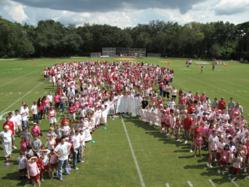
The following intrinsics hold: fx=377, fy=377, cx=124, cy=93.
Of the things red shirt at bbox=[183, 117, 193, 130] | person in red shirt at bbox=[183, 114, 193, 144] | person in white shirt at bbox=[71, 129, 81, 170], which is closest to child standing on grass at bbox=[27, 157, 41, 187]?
person in white shirt at bbox=[71, 129, 81, 170]

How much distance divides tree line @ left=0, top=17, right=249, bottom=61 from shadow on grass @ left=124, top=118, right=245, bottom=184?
280 feet

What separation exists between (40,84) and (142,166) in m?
30.3

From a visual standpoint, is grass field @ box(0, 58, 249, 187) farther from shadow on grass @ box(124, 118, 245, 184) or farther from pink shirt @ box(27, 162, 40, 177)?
pink shirt @ box(27, 162, 40, 177)

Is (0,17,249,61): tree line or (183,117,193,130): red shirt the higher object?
(0,17,249,61): tree line

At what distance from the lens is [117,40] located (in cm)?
13275

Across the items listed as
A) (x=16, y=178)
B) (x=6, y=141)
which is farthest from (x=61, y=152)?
(x=6, y=141)

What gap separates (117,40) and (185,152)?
386 feet

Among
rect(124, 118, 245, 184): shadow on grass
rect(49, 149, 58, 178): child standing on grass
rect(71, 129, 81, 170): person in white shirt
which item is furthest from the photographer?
rect(71, 129, 81, 170): person in white shirt

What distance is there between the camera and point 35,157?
42.4ft

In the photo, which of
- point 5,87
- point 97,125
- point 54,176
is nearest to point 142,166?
point 54,176

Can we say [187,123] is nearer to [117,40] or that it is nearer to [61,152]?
[61,152]

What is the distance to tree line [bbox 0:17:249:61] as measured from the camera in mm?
111875

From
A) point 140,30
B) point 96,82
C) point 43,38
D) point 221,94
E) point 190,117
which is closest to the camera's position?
point 190,117

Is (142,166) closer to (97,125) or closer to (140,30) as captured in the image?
(97,125)
